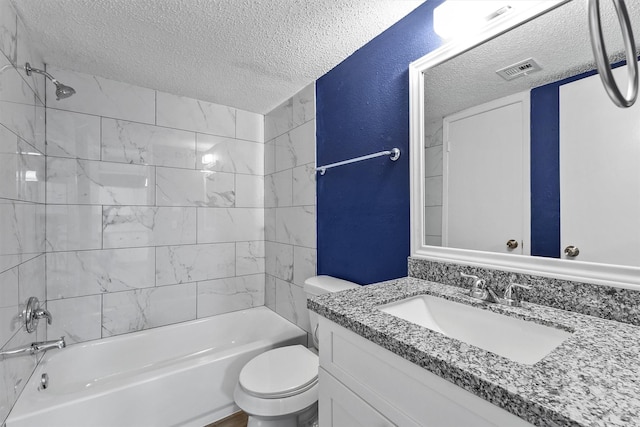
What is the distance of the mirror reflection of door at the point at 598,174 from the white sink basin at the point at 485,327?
0.27 metres

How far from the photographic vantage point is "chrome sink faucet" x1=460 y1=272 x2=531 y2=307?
3.11ft

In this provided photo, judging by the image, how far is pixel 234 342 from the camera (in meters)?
2.51

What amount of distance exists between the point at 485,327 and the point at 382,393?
0.42m

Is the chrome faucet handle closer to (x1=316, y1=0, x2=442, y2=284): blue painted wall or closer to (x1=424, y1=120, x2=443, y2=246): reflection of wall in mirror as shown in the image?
(x1=424, y1=120, x2=443, y2=246): reflection of wall in mirror

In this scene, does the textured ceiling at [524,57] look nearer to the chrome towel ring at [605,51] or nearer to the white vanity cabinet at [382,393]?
the chrome towel ring at [605,51]

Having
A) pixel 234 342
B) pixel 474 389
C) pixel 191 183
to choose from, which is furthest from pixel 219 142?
pixel 474 389

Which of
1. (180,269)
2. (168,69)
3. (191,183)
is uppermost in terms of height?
(168,69)

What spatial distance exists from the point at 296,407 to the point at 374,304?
2.57 feet

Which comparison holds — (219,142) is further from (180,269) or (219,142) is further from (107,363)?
(107,363)

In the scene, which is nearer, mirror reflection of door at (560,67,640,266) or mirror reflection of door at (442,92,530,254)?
mirror reflection of door at (560,67,640,266)

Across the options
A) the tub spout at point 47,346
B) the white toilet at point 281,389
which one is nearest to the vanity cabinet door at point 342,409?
the white toilet at point 281,389

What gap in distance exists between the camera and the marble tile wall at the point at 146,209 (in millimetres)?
1975

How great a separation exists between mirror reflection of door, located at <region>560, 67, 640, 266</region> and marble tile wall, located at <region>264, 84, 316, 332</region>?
4.89ft


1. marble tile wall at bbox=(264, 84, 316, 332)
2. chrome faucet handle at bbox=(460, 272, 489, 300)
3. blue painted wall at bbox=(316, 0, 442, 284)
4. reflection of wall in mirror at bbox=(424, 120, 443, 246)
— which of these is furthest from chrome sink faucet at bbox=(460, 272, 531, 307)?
marble tile wall at bbox=(264, 84, 316, 332)
